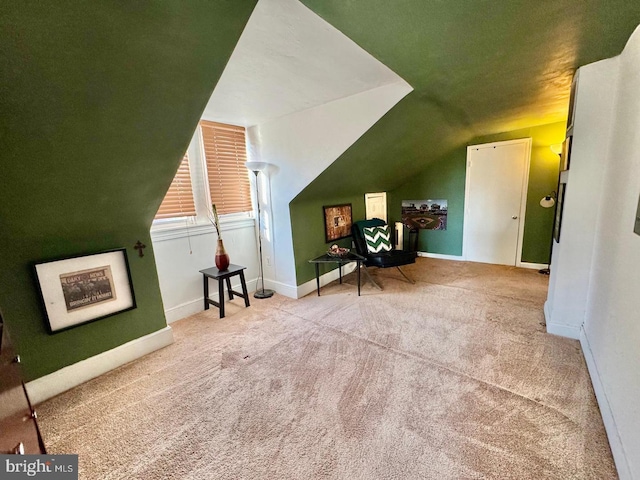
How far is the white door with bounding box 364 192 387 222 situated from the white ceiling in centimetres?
218

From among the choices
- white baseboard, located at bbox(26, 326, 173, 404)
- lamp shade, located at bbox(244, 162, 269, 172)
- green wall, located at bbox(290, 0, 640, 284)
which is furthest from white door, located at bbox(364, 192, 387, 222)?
white baseboard, located at bbox(26, 326, 173, 404)

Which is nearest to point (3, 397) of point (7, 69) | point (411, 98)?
point (7, 69)

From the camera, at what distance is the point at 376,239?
12.8ft

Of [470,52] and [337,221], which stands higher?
[470,52]

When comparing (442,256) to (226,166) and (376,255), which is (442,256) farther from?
(226,166)

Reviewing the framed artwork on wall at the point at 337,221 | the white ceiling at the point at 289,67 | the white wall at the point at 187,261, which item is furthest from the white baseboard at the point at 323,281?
the white ceiling at the point at 289,67

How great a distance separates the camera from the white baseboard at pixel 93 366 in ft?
5.91

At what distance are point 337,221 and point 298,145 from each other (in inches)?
54.5

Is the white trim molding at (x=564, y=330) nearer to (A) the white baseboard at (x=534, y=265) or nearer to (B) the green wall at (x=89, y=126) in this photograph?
(A) the white baseboard at (x=534, y=265)

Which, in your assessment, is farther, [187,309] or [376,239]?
[376,239]

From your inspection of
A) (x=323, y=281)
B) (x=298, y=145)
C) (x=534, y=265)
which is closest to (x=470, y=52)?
(x=298, y=145)

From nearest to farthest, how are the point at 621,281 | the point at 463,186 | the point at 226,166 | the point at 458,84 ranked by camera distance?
1. the point at 621,281
2. the point at 458,84
3. the point at 226,166
4. the point at 463,186

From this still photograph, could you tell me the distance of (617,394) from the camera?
134 cm

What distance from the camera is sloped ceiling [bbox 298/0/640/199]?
1298mm
